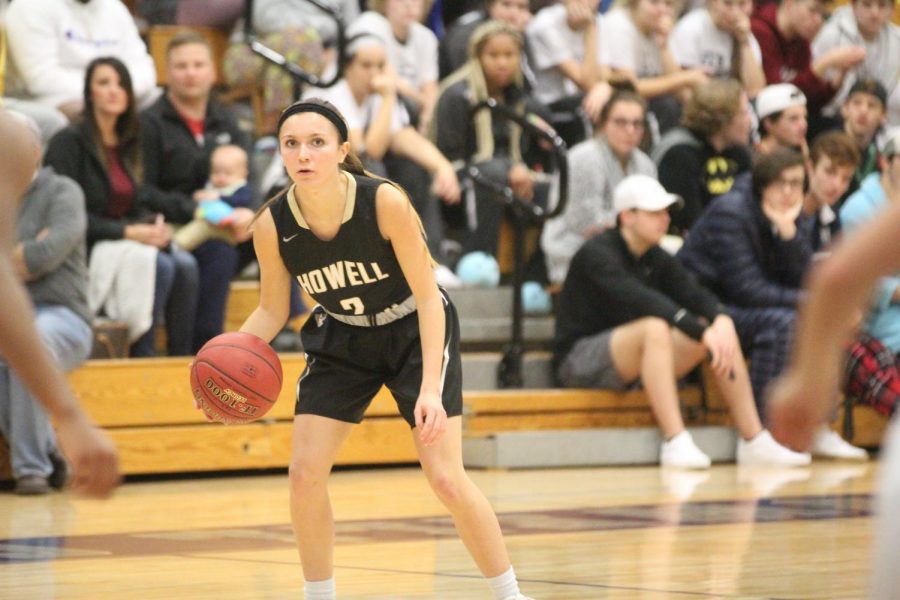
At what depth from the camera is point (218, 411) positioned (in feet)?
13.8

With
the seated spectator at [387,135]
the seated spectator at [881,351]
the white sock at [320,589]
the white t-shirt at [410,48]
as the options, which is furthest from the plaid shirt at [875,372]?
the white sock at [320,589]

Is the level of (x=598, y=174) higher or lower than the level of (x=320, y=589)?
higher

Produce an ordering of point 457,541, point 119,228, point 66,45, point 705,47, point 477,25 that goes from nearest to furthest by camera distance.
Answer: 1. point 457,541
2. point 119,228
3. point 66,45
4. point 477,25
5. point 705,47

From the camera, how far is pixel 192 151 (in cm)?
815

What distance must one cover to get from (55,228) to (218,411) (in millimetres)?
3139

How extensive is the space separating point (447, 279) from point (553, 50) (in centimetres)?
203

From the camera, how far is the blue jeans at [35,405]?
273 inches

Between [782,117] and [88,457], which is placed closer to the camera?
[88,457]

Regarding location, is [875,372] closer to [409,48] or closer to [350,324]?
[409,48]

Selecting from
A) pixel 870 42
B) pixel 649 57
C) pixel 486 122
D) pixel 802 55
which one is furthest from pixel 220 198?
pixel 870 42

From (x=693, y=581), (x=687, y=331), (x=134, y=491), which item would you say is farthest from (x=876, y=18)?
(x=693, y=581)

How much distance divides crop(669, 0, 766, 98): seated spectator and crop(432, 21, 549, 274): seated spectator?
169 centimetres

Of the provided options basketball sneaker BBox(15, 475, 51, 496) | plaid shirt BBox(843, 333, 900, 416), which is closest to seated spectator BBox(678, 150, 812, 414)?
plaid shirt BBox(843, 333, 900, 416)

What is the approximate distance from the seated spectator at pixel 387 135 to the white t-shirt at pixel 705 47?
2.35 metres
